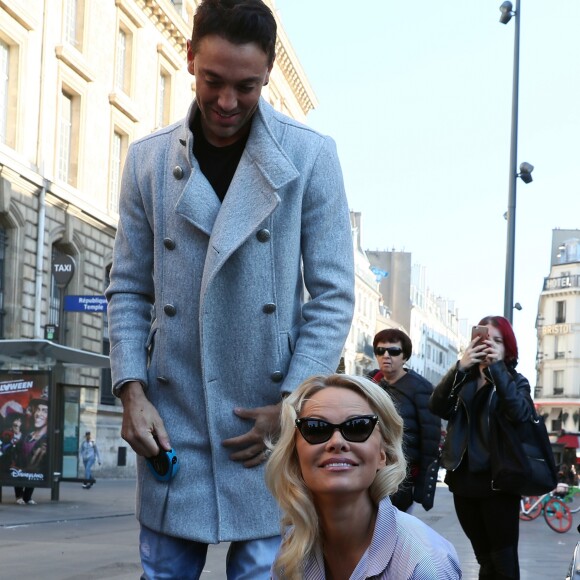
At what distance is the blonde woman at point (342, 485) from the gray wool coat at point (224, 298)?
0.95 feet

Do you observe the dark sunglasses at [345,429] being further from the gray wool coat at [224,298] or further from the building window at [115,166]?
the building window at [115,166]

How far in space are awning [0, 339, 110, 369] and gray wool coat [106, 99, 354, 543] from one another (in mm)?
17490

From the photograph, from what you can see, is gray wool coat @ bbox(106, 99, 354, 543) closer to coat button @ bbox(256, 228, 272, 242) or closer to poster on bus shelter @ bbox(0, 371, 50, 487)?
coat button @ bbox(256, 228, 272, 242)

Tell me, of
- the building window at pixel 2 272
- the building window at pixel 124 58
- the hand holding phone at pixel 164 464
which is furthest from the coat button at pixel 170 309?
the building window at pixel 124 58

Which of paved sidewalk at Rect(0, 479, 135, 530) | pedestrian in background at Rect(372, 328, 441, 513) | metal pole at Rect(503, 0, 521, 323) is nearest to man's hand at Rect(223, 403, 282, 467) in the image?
pedestrian in background at Rect(372, 328, 441, 513)

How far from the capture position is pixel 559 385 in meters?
105

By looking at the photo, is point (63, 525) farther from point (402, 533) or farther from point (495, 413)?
point (402, 533)

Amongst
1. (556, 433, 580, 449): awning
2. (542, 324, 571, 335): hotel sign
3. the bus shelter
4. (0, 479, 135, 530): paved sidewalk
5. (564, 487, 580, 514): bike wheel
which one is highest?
(542, 324, 571, 335): hotel sign

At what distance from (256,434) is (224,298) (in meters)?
0.35

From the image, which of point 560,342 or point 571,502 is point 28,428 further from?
point 560,342

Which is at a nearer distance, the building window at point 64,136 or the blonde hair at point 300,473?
the blonde hair at point 300,473

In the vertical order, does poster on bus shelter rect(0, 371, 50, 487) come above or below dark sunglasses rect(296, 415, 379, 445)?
below

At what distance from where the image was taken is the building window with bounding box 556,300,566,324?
353ft

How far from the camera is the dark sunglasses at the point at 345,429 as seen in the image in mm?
2764
